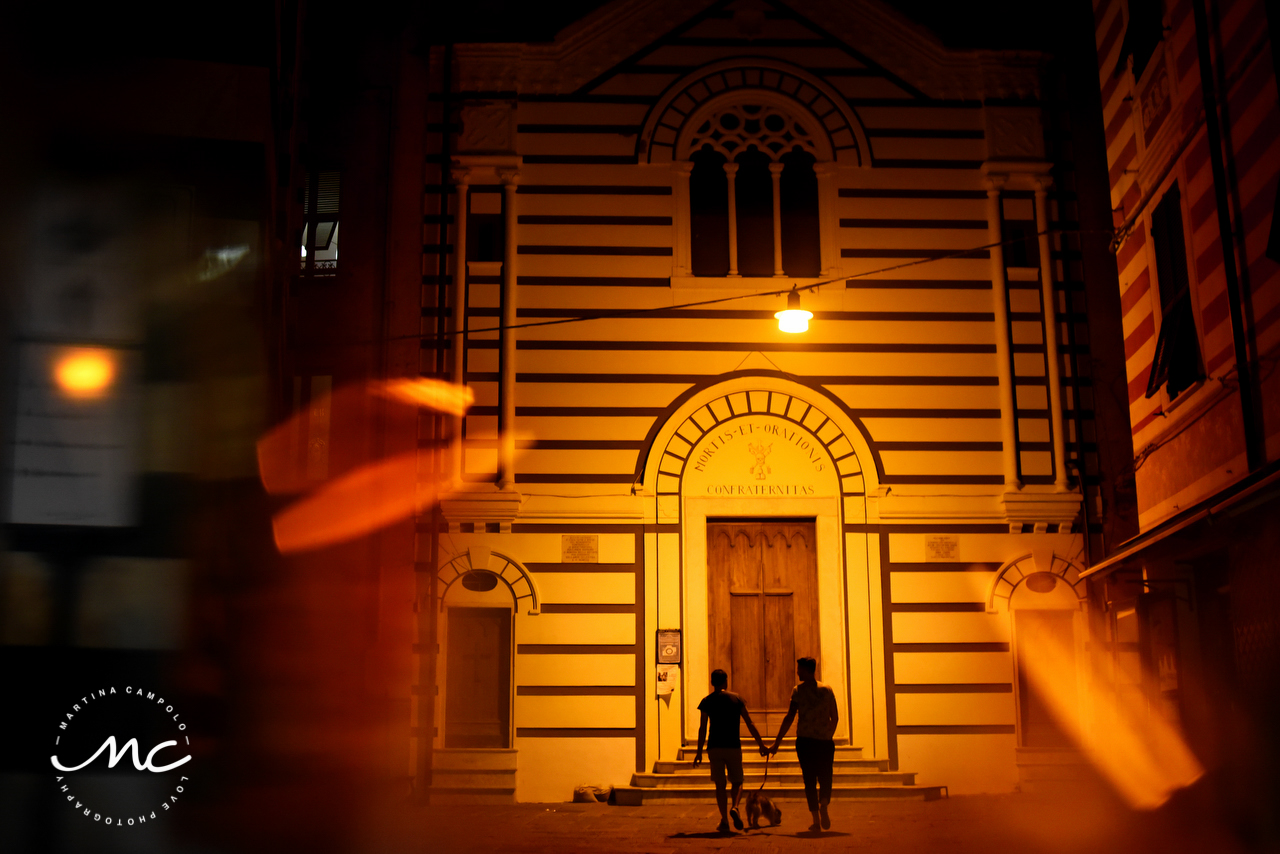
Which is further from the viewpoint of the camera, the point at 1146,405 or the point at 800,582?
the point at 800,582

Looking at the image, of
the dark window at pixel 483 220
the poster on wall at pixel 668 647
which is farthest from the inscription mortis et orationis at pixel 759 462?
the dark window at pixel 483 220

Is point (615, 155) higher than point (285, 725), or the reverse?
point (615, 155)

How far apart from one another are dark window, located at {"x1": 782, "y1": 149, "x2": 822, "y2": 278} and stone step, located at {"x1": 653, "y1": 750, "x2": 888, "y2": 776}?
20.1 feet

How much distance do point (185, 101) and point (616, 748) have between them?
8.49 metres

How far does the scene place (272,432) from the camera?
15211mm

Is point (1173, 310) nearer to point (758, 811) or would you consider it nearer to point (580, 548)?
point (758, 811)

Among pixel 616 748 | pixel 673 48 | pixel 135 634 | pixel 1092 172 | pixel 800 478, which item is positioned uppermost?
pixel 673 48

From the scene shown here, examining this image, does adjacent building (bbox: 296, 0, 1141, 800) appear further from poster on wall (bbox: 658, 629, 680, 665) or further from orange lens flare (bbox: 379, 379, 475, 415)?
orange lens flare (bbox: 379, 379, 475, 415)

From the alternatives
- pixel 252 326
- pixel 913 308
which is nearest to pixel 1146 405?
pixel 913 308

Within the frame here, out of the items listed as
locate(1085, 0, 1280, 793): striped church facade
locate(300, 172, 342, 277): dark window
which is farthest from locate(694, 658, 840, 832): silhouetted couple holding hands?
locate(300, 172, 342, 277): dark window

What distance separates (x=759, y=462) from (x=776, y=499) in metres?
0.50

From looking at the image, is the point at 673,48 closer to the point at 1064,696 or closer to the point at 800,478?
the point at 800,478

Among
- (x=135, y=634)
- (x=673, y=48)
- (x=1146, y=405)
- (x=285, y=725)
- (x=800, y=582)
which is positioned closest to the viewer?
(x=135, y=634)

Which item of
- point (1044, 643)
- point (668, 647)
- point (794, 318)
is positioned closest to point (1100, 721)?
point (1044, 643)
